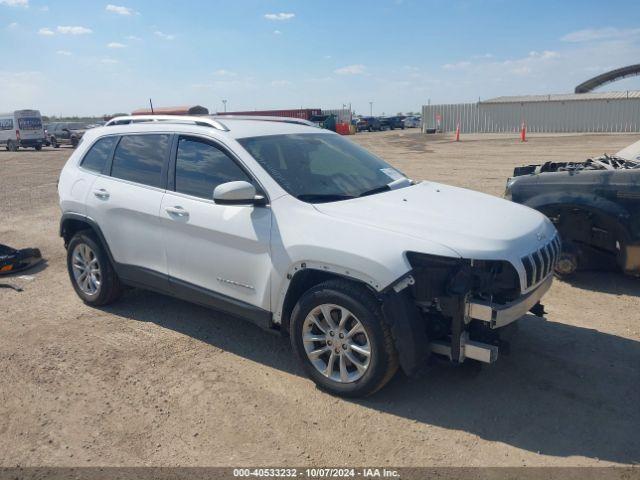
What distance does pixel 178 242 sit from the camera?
4395 mm

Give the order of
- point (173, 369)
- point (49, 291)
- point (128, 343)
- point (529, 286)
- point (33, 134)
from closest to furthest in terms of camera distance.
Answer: point (529, 286) < point (173, 369) < point (128, 343) < point (49, 291) < point (33, 134)

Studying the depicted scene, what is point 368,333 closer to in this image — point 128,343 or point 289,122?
point 128,343

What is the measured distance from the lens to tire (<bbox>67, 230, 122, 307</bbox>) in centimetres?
518

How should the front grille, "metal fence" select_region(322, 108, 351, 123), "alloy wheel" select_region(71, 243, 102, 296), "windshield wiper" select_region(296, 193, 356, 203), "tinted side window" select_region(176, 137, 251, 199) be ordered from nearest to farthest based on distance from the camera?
the front grille → "windshield wiper" select_region(296, 193, 356, 203) → "tinted side window" select_region(176, 137, 251, 199) → "alloy wheel" select_region(71, 243, 102, 296) → "metal fence" select_region(322, 108, 351, 123)

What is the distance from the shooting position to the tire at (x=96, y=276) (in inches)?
204

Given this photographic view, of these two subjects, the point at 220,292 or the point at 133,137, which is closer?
the point at 220,292

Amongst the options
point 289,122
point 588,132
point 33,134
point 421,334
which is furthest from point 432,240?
point 588,132

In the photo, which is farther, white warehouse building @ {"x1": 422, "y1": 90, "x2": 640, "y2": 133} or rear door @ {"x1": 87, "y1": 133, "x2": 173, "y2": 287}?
white warehouse building @ {"x1": 422, "y1": 90, "x2": 640, "y2": 133}

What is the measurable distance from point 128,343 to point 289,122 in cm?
254

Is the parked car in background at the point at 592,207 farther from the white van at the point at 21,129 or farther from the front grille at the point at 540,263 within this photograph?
the white van at the point at 21,129

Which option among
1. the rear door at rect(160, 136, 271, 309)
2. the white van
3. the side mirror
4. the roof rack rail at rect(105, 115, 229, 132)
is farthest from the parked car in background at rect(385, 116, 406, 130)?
the side mirror

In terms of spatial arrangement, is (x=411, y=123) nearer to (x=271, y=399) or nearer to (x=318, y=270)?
(x=318, y=270)

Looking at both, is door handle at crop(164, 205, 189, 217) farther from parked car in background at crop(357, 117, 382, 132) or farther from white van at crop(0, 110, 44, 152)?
parked car in background at crop(357, 117, 382, 132)

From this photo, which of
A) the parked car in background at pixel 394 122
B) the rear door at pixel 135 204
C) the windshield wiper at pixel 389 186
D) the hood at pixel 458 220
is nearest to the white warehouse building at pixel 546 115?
the parked car in background at pixel 394 122
